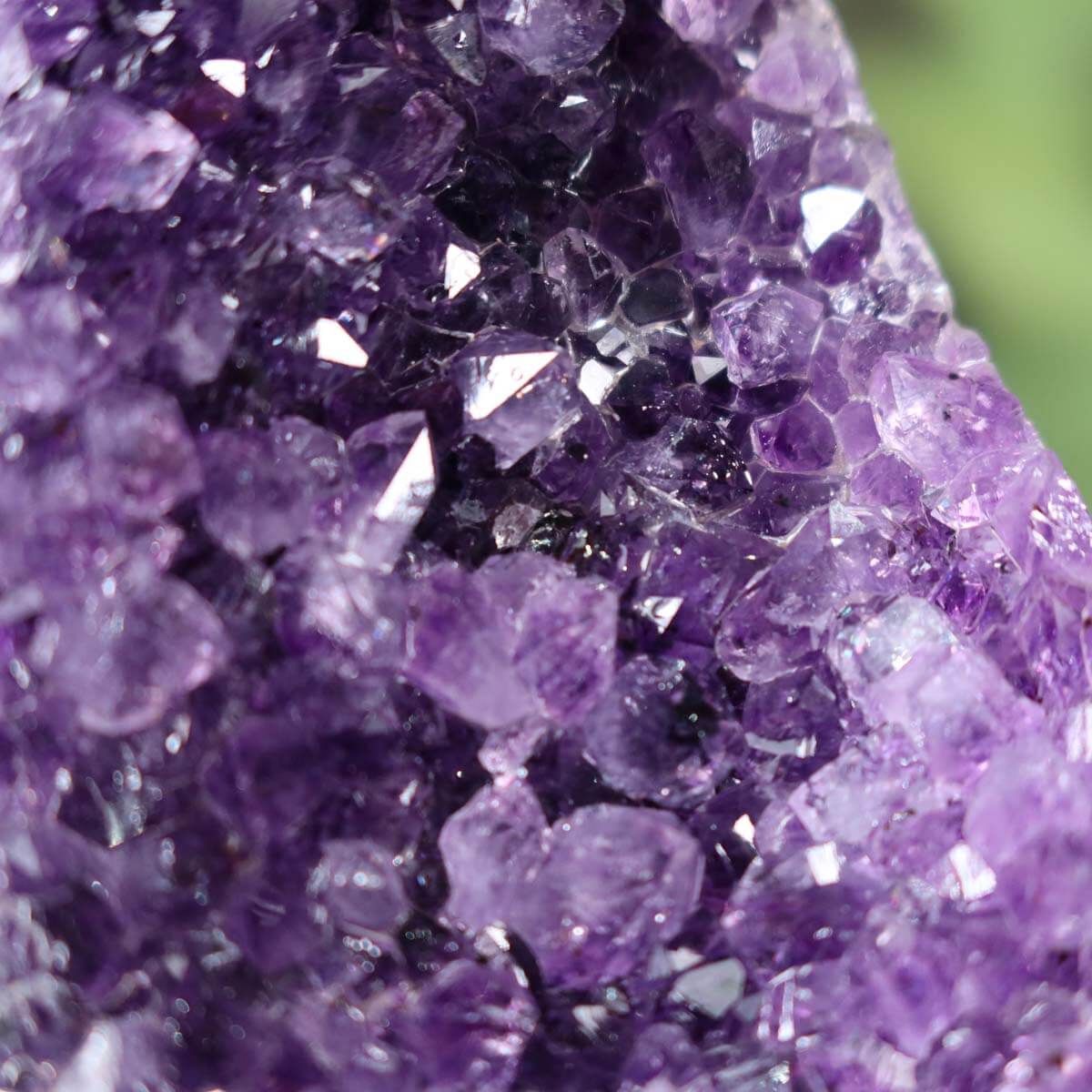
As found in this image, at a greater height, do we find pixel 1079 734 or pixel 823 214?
pixel 823 214

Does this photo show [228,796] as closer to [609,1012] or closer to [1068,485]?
[609,1012]

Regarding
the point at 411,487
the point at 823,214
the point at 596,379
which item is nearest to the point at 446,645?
the point at 411,487

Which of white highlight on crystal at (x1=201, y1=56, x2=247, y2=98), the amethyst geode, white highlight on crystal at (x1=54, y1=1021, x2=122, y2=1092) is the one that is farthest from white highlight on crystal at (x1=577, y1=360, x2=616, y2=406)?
white highlight on crystal at (x1=54, y1=1021, x2=122, y2=1092)

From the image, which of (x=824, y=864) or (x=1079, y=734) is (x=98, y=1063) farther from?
(x=1079, y=734)

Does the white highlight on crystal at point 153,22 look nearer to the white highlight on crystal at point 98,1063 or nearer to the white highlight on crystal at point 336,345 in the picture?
the white highlight on crystal at point 336,345

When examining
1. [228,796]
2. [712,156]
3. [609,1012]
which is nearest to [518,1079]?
[609,1012]

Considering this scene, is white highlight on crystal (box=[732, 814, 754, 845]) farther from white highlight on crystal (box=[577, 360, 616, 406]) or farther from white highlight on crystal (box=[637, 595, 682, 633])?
white highlight on crystal (box=[577, 360, 616, 406])

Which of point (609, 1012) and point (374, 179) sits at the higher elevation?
point (374, 179)
